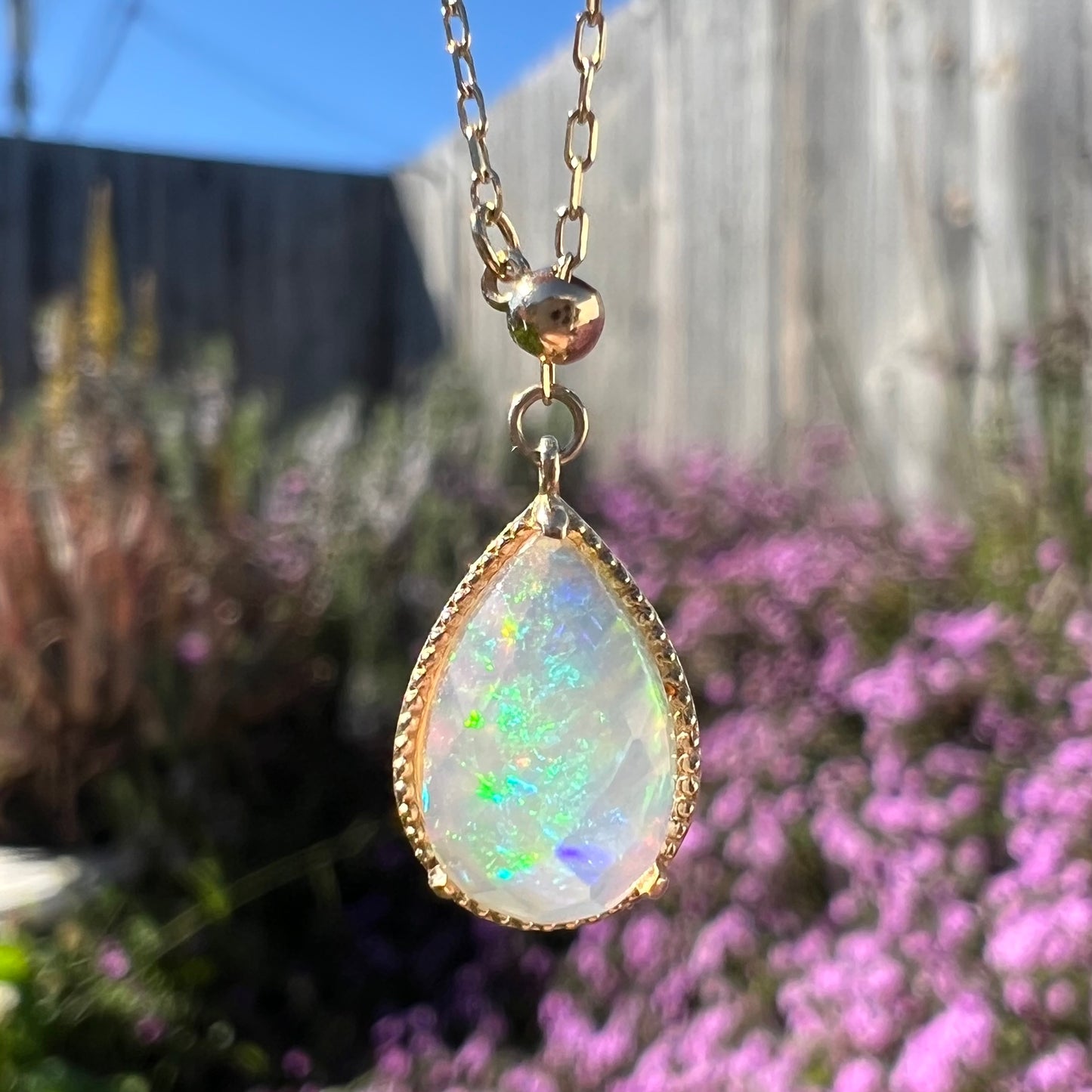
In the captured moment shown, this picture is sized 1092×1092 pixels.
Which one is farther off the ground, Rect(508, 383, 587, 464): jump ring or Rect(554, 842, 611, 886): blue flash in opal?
Rect(508, 383, 587, 464): jump ring

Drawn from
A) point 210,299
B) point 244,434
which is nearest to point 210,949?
point 244,434

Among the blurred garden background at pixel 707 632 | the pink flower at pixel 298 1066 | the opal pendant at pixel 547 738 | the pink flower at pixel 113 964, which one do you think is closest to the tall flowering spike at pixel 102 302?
the blurred garden background at pixel 707 632

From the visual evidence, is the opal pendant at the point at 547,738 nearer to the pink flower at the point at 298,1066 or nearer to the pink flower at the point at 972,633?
the pink flower at the point at 972,633

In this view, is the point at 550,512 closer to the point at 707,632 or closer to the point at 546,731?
the point at 546,731

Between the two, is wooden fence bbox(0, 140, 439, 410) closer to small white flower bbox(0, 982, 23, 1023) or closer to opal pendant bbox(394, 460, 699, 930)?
small white flower bbox(0, 982, 23, 1023)

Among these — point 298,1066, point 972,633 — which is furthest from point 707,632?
point 298,1066

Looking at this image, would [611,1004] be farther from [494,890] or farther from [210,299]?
[210,299]

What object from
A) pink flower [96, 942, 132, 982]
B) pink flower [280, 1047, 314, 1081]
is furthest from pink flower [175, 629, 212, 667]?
pink flower [280, 1047, 314, 1081]
